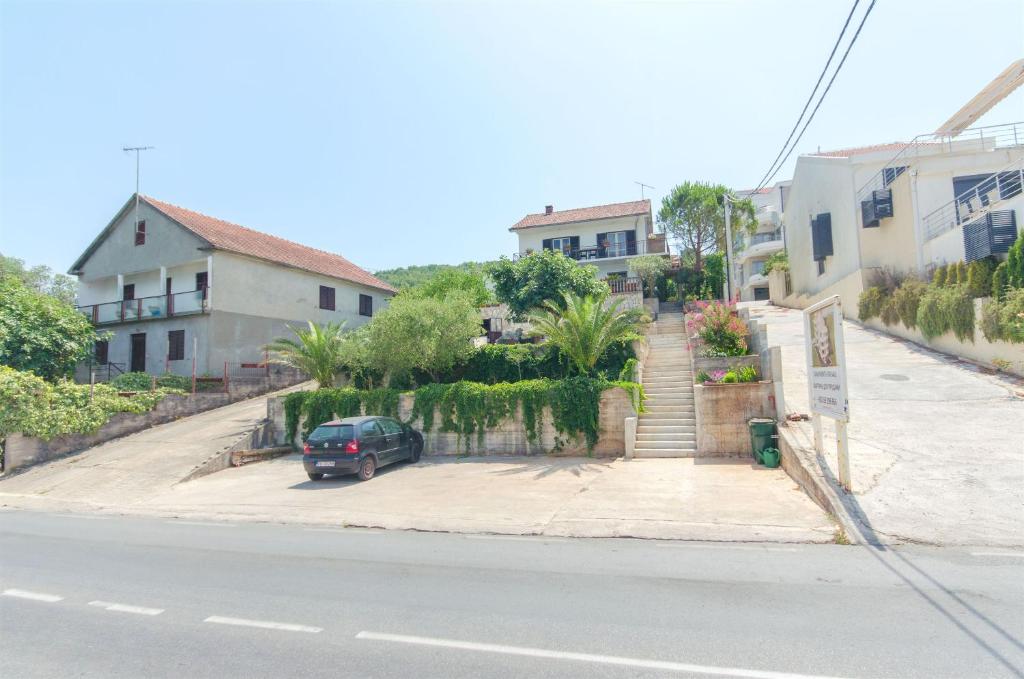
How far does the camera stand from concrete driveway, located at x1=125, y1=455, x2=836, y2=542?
8.41 meters

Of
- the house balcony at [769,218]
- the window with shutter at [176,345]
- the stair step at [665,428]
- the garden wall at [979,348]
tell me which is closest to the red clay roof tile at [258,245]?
the window with shutter at [176,345]

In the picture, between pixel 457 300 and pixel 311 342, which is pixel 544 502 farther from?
pixel 311 342

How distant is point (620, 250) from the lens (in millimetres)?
38906

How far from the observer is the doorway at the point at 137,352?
2837cm

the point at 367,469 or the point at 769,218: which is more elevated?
the point at 769,218

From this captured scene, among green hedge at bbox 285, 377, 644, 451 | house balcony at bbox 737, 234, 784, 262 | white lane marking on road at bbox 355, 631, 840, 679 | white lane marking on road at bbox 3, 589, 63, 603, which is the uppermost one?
house balcony at bbox 737, 234, 784, 262

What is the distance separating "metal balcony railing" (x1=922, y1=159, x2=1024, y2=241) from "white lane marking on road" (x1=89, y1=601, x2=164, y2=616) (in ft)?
69.0

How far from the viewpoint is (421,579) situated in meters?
6.23

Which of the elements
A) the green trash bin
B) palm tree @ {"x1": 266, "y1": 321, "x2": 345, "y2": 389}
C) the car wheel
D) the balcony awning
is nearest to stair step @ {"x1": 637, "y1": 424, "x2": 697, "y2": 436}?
the green trash bin

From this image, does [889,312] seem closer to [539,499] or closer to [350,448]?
[539,499]

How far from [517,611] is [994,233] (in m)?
17.2

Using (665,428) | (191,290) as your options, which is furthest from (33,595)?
(191,290)

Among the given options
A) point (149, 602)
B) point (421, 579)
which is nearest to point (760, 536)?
point (421, 579)

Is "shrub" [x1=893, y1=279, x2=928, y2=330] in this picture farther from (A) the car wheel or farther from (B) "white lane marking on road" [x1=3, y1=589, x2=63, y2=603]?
(B) "white lane marking on road" [x1=3, y1=589, x2=63, y2=603]
